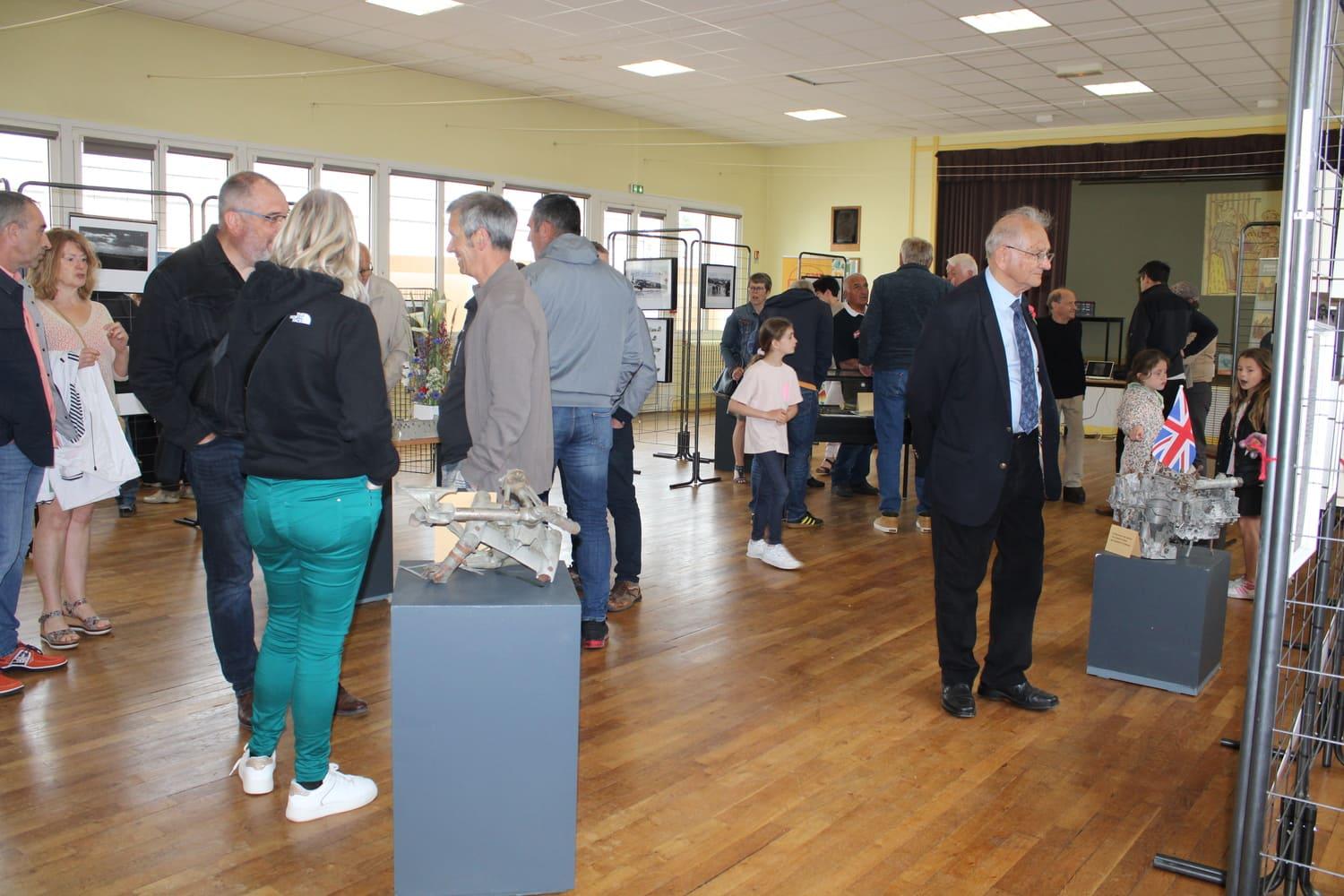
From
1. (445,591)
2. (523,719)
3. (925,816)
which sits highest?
(445,591)

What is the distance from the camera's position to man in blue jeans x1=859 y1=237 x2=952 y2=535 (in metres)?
6.43

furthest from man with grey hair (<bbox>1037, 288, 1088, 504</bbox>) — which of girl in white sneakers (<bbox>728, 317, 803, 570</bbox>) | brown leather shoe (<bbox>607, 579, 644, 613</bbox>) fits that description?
Result: brown leather shoe (<bbox>607, 579, 644, 613</bbox>)

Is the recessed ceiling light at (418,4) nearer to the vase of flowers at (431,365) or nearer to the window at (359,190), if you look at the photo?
the window at (359,190)

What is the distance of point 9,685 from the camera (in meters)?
3.45

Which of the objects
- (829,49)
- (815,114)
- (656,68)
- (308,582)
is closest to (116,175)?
(656,68)

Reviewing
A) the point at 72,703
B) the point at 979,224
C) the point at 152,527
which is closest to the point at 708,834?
the point at 72,703

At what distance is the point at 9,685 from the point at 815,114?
1068 centimetres

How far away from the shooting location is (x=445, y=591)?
2316 millimetres

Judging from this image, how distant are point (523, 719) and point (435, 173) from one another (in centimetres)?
943

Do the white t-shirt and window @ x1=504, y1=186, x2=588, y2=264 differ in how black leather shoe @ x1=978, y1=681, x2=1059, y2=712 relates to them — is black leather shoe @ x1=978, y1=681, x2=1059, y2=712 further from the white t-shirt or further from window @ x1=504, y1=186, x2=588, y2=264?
window @ x1=504, y1=186, x2=588, y2=264

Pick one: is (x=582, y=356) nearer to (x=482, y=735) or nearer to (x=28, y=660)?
(x=482, y=735)

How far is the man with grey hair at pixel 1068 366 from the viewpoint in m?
7.37

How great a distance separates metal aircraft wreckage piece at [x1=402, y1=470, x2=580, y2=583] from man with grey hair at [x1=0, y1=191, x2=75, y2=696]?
168 cm

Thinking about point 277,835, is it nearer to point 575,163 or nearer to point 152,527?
point 152,527
